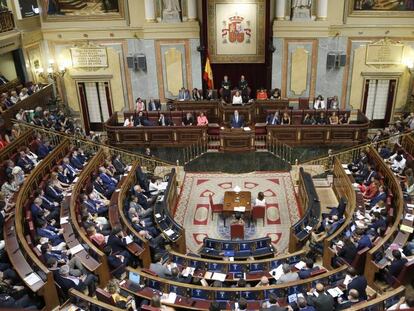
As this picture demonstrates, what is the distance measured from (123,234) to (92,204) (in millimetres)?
1685

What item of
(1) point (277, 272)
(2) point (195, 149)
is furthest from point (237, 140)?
(1) point (277, 272)

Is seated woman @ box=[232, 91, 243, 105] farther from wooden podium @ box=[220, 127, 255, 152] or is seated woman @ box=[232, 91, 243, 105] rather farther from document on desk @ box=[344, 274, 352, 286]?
document on desk @ box=[344, 274, 352, 286]

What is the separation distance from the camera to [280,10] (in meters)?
14.5

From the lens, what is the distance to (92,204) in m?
9.70

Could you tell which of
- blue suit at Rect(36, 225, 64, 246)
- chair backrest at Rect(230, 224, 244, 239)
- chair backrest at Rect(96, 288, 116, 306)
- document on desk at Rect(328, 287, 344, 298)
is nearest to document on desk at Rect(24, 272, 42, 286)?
chair backrest at Rect(96, 288, 116, 306)

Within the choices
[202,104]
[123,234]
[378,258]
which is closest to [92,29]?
[202,104]

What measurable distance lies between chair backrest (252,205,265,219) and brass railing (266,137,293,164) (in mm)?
3177

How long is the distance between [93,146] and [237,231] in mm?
6215

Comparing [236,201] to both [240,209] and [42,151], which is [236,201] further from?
[42,151]

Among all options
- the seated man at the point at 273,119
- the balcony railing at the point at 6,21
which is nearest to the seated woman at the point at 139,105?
the seated man at the point at 273,119

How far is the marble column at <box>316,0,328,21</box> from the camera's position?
46.8 feet

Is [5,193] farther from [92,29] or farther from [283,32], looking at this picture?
[283,32]

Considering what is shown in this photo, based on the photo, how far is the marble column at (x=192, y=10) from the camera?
1467cm

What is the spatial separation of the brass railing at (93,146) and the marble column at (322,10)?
23.3 ft
